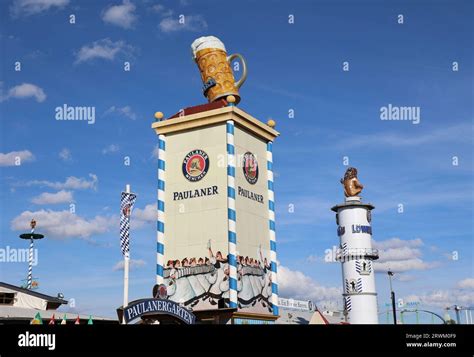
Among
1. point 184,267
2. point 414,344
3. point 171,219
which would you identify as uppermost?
point 171,219

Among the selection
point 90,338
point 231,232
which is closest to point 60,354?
point 90,338

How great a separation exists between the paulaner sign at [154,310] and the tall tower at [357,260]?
38.9 meters

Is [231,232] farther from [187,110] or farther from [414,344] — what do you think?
[414,344]

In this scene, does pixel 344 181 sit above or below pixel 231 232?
above

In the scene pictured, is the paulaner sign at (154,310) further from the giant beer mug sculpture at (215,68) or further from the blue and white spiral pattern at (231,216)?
the giant beer mug sculpture at (215,68)

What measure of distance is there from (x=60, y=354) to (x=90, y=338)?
2.92 feet

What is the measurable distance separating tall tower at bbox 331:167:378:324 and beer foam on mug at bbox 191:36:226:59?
2655cm

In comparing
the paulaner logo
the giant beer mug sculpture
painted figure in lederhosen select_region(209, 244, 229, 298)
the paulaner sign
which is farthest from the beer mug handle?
the paulaner logo

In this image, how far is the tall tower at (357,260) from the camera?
63.0 m

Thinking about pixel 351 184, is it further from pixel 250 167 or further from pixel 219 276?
pixel 219 276

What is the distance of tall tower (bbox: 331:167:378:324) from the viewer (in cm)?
6300

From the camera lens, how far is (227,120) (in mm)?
43719

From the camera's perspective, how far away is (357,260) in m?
63.6

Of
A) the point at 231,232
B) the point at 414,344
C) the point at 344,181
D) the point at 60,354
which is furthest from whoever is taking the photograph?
the point at 344,181
